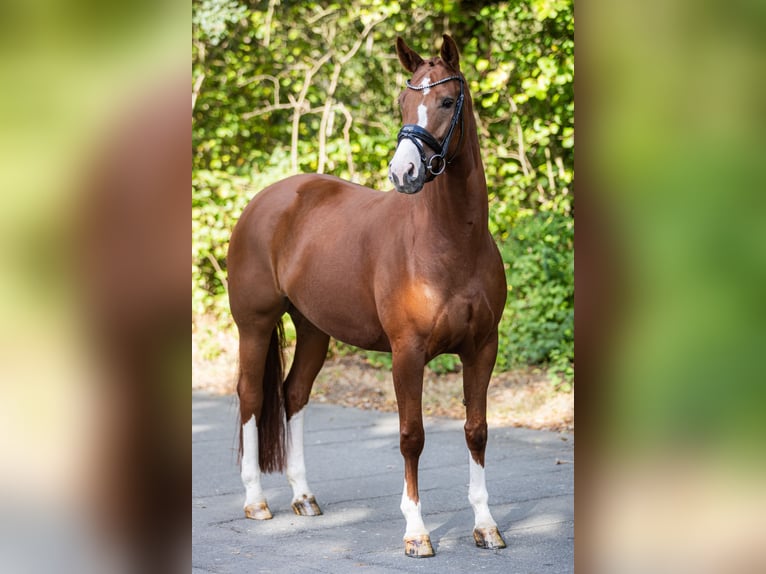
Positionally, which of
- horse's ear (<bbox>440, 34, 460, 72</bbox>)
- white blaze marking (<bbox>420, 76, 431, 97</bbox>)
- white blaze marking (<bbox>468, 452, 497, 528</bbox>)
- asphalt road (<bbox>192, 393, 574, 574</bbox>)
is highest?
horse's ear (<bbox>440, 34, 460, 72</bbox>)

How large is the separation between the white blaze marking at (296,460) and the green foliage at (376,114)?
3.22 metres

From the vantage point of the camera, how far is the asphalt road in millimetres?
4492

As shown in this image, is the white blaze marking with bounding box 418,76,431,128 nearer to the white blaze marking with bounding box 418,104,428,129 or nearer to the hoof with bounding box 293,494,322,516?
the white blaze marking with bounding box 418,104,428,129

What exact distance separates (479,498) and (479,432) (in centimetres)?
31

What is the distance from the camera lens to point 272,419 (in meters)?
5.53

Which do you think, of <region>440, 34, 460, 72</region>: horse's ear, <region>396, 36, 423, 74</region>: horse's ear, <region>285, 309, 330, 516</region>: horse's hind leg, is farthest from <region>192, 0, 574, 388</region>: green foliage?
<region>440, 34, 460, 72</region>: horse's ear

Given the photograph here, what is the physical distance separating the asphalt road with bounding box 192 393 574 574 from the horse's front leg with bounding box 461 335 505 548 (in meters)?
0.09

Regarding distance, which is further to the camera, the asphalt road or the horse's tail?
the horse's tail

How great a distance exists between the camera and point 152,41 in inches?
72.5

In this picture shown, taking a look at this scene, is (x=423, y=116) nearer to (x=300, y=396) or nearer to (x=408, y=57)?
(x=408, y=57)

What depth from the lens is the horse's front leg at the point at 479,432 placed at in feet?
15.3

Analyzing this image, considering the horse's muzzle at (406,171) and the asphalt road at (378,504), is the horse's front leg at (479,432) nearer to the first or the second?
the asphalt road at (378,504)

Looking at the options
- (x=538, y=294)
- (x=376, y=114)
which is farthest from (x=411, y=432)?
(x=376, y=114)

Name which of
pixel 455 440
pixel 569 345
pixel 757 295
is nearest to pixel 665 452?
pixel 757 295
